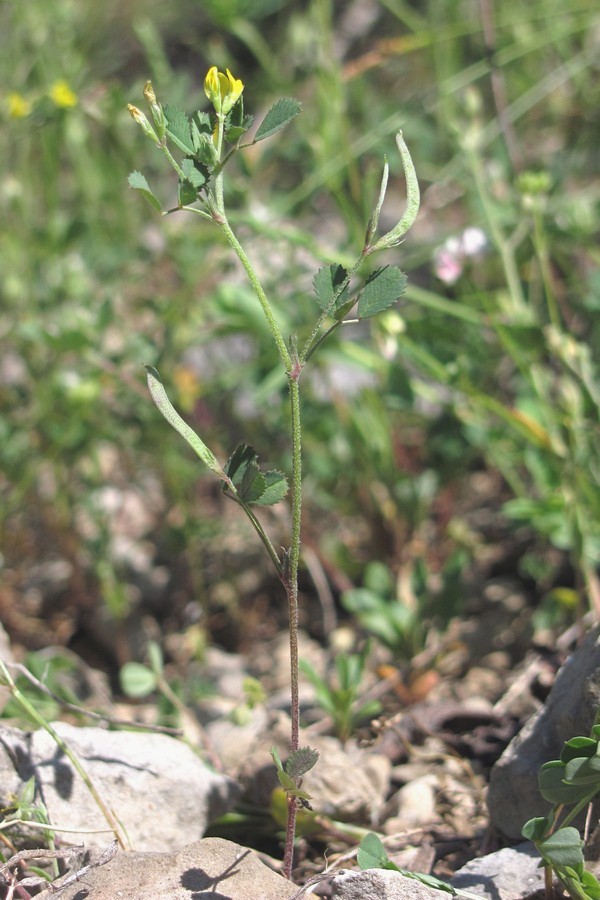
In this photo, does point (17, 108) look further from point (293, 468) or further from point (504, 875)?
point (504, 875)

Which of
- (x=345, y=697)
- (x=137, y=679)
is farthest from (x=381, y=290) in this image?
(x=137, y=679)

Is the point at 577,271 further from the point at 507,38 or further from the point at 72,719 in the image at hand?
the point at 72,719

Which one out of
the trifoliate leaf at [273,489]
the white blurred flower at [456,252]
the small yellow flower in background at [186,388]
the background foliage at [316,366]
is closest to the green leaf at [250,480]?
the trifoliate leaf at [273,489]

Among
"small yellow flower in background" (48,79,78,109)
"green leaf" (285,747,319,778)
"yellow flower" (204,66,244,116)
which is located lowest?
"green leaf" (285,747,319,778)

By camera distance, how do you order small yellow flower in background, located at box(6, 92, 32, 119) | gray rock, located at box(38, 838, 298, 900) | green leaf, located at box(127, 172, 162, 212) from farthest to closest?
small yellow flower in background, located at box(6, 92, 32, 119) < gray rock, located at box(38, 838, 298, 900) < green leaf, located at box(127, 172, 162, 212)

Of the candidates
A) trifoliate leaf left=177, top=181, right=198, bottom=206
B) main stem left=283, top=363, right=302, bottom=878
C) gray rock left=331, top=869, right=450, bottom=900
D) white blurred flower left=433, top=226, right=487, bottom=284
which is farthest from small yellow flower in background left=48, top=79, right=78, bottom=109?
gray rock left=331, top=869, right=450, bottom=900

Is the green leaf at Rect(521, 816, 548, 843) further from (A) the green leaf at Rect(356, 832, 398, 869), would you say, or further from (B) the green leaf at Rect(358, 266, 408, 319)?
(B) the green leaf at Rect(358, 266, 408, 319)
